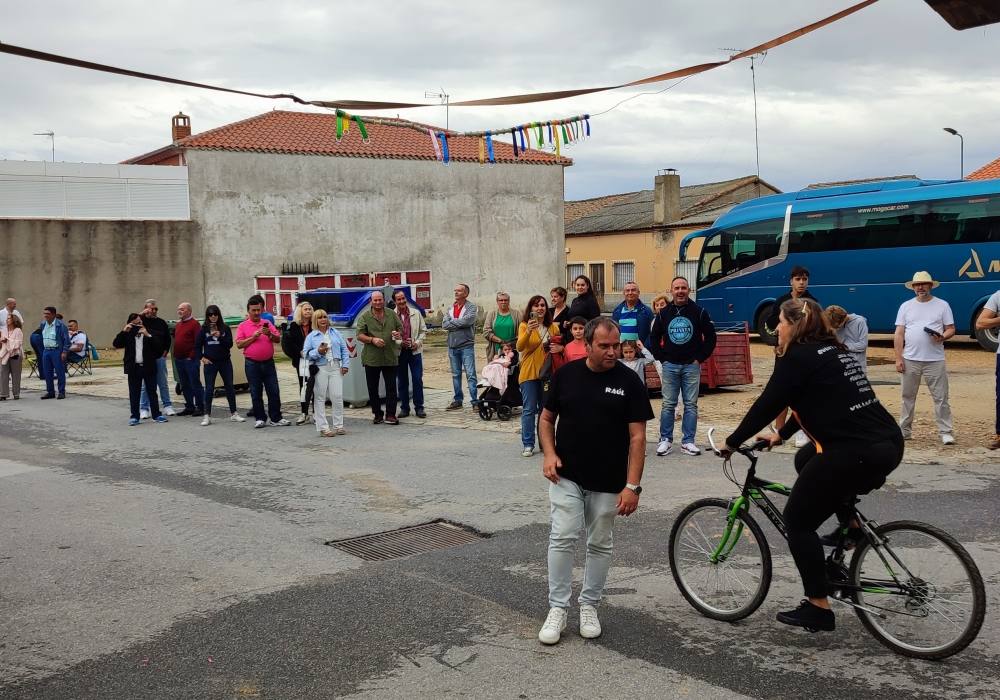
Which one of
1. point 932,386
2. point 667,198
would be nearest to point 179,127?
point 667,198

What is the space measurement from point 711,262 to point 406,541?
2058 cm

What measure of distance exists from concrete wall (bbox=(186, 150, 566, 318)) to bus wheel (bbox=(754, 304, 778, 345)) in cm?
1565

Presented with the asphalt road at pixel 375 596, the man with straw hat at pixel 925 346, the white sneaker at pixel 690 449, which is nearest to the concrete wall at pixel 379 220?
the asphalt road at pixel 375 596

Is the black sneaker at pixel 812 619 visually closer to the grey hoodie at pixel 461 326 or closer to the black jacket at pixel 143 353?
the grey hoodie at pixel 461 326

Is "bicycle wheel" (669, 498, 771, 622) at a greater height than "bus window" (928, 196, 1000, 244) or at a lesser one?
lesser

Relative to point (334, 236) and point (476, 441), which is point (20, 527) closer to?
point (476, 441)

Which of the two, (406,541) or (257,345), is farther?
(257,345)

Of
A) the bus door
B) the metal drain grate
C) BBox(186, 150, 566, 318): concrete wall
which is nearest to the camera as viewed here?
the metal drain grate

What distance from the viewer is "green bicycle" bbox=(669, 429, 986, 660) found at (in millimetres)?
4543

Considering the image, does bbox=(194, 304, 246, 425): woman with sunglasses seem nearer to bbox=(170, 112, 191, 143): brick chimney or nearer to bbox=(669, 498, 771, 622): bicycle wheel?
bbox=(669, 498, 771, 622): bicycle wheel

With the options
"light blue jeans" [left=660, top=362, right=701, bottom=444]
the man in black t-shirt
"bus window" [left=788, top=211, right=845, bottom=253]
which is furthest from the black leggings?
"bus window" [left=788, top=211, right=845, bottom=253]

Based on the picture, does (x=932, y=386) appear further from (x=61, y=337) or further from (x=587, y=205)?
(x=587, y=205)

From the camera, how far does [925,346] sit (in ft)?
34.8

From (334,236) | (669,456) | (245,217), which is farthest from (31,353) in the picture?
(669,456)
